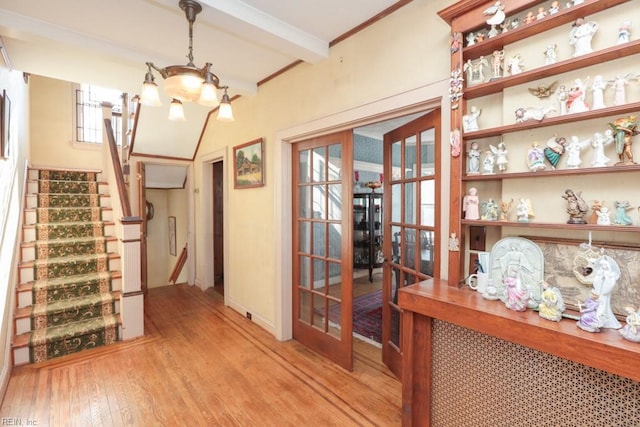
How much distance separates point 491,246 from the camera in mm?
1568

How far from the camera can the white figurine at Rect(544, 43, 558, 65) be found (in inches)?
50.6

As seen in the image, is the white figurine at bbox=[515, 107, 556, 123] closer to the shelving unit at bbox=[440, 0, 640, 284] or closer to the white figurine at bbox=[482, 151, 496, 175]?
the shelving unit at bbox=[440, 0, 640, 284]

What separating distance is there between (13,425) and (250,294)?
2.03 metres

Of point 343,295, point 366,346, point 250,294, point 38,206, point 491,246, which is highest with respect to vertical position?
point 38,206

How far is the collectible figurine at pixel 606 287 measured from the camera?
1.05m

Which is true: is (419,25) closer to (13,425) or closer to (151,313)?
(13,425)

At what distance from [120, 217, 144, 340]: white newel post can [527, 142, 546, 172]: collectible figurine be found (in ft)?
11.4

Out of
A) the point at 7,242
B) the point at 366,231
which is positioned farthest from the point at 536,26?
the point at 366,231

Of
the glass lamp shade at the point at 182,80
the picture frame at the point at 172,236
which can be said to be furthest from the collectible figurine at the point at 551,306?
the picture frame at the point at 172,236

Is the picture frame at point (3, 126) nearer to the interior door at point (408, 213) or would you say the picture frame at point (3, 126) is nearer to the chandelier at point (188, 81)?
the chandelier at point (188, 81)

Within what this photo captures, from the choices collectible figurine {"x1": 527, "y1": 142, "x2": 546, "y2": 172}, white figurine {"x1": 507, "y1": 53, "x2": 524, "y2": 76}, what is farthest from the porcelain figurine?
white figurine {"x1": 507, "y1": 53, "x2": 524, "y2": 76}

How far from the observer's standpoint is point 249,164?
3.39m

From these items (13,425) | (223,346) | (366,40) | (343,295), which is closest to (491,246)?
(343,295)

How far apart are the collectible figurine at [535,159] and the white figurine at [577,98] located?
0.18 m
